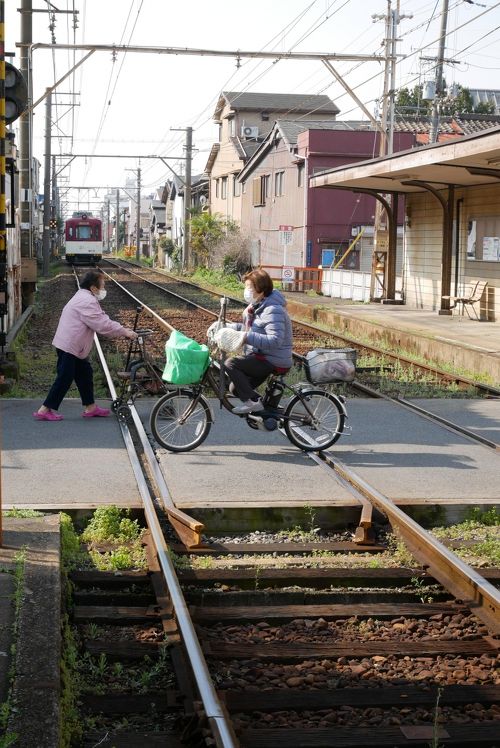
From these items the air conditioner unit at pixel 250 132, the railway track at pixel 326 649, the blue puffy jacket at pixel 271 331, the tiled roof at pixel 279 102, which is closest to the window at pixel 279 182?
the air conditioner unit at pixel 250 132

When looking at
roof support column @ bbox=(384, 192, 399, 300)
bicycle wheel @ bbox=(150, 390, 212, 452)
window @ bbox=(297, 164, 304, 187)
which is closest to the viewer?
bicycle wheel @ bbox=(150, 390, 212, 452)

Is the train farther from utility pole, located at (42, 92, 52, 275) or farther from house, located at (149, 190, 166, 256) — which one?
house, located at (149, 190, 166, 256)

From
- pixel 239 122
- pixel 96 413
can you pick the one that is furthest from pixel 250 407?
pixel 239 122

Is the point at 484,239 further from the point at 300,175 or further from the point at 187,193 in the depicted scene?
the point at 187,193

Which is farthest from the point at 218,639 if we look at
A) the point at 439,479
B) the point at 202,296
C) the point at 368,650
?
the point at 202,296

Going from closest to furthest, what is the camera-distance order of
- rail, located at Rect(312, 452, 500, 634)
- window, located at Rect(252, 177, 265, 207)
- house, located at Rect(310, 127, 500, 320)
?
rail, located at Rect(312, 452, 500, 634) < house, located at Rect(310, 127, 500, 320) < window, located at Rect(252, 177, 265, 207)

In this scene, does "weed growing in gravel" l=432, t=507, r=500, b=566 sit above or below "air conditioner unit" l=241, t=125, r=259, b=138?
below

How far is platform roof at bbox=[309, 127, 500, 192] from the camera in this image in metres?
18.4

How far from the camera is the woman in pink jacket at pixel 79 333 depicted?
1027cm

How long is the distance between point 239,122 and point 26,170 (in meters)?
43.5

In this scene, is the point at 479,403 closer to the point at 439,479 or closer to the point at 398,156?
the point at 439,479

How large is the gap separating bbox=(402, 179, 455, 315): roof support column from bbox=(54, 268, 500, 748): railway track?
18233 mm

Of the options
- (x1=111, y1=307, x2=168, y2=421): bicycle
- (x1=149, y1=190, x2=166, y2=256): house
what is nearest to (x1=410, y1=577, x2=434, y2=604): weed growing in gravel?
(x1=111, y1=307, x2=168, y2=421): bicycle

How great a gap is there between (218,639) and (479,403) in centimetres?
815
